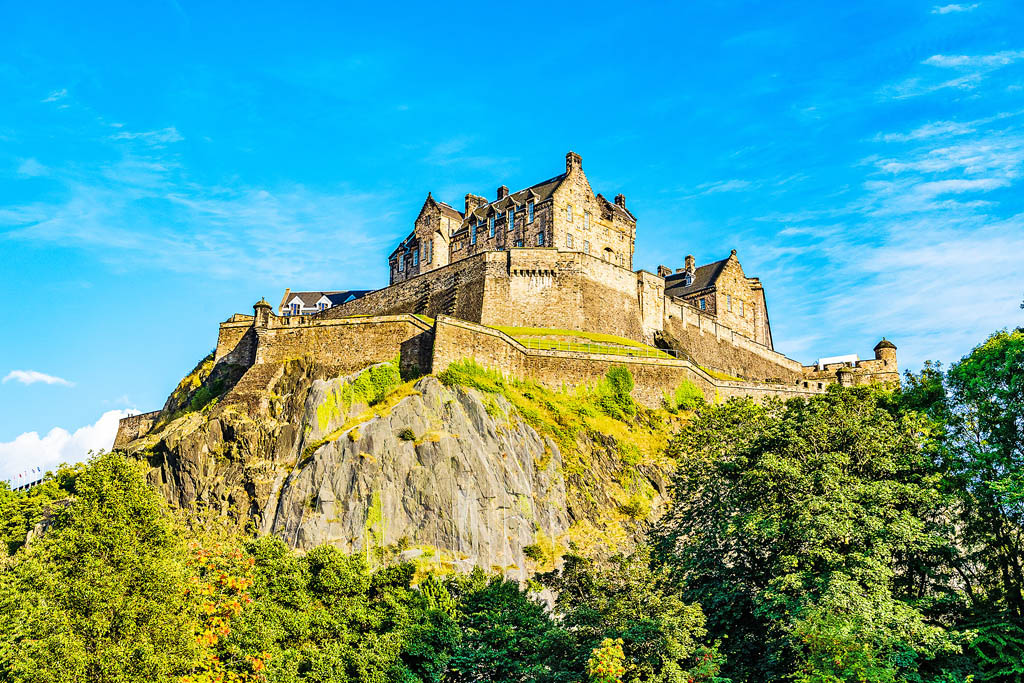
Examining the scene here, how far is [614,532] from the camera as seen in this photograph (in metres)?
48.7

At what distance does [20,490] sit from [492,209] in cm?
4515

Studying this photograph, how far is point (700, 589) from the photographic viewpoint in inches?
1186

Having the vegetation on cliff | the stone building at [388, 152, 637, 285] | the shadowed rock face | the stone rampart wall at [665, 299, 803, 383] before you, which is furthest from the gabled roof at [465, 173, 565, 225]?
the vegetation on cliff

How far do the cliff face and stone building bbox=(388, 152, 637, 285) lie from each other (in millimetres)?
20603

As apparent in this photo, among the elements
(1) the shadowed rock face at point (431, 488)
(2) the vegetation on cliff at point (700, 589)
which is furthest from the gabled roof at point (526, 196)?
(2) the vegetation on cliff at point (700, 589)

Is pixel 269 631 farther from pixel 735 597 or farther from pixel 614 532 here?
pixel 614 532

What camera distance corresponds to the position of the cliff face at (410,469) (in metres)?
45.3

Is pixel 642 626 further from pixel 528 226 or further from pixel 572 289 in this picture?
pixel 528 226

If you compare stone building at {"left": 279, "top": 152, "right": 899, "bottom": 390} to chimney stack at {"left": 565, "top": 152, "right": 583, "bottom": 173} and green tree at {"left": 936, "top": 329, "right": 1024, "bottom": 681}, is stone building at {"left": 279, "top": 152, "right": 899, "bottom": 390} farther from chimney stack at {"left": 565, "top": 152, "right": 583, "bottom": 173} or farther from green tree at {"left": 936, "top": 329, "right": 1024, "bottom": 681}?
green tree at {"left": 936, "top": 329, "right": 1024, "bottom": 681}

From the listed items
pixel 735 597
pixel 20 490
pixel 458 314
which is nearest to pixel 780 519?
pixel 735 597

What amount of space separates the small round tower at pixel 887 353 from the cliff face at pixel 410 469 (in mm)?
30746

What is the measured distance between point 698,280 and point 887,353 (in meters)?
17.4

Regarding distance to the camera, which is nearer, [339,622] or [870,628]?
[870,628]

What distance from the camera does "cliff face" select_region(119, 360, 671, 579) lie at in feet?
149
